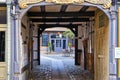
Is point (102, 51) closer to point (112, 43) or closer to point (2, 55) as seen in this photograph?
point (112, 43)

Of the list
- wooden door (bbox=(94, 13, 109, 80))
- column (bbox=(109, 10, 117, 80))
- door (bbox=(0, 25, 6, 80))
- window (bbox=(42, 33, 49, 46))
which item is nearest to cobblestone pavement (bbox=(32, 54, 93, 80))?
wooden door (bbox=(94, 13, 109, 80))

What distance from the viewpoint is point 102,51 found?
11.6m

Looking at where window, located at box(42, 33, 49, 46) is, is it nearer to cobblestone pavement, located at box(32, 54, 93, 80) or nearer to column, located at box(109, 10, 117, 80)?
cobblestone pavement, located at box(32, 54, 93, 80)

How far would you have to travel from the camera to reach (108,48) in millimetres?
10477

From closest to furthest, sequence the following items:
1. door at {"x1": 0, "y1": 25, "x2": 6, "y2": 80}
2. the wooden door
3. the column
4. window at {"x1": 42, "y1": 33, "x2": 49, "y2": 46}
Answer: the column, door at {"x1": 0, "y1": 25, "x2": 6, "y2": 80}, the wooden door, window at {"x1": 42, "y1": 33, "x2": 49, "y2": 46}

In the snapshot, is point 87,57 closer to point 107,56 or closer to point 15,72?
point 107,56

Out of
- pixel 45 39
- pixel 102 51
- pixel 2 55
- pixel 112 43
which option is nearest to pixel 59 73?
pixel 102 51

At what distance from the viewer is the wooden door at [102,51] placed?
10.8 metres

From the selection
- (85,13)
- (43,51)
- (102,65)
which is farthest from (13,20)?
(43,51)

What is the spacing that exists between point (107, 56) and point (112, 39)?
2.82 ft

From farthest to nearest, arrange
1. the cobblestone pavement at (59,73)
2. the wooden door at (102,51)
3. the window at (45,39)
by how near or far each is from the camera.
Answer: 1. the window at (45,39)
2. the cobblestone pavement at (59,73)
3. the wooden door at (102,51)

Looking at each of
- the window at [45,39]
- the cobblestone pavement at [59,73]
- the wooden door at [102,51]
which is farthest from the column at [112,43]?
the window at [45,39]

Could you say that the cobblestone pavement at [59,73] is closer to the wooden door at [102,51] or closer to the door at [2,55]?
the wooden door at [102,51]

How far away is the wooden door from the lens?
10.8 m
